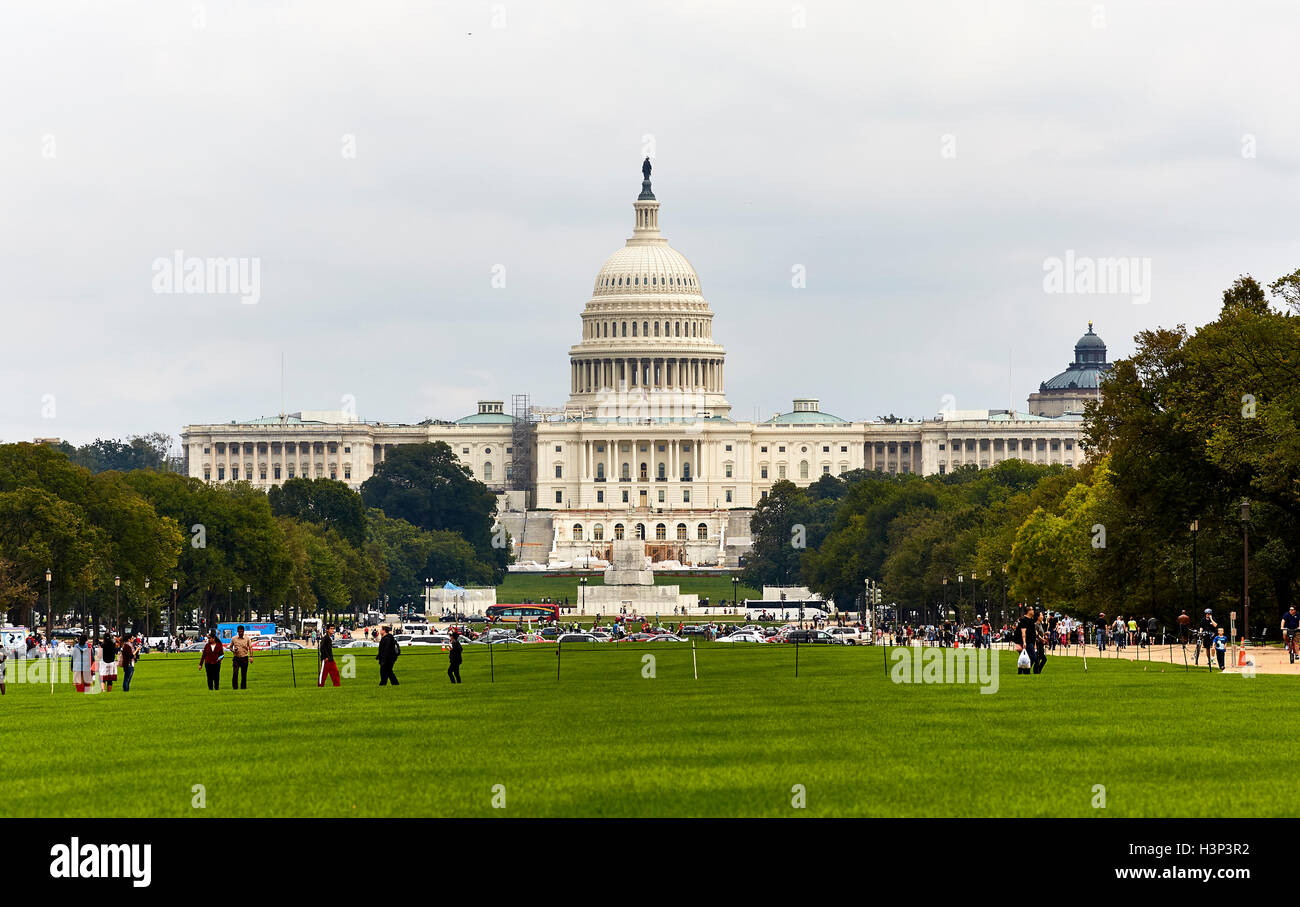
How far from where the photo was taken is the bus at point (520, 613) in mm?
137875

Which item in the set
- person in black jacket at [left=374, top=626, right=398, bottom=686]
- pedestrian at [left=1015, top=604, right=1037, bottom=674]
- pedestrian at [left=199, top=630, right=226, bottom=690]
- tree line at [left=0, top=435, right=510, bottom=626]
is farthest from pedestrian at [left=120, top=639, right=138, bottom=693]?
tree line at [left=0, top=435, right=510, bottom=626]

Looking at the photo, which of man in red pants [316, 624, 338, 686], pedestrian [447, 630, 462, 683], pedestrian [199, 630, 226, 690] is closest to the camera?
pedestrian [199, 630, 226, 690]

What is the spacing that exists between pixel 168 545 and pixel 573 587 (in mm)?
79491

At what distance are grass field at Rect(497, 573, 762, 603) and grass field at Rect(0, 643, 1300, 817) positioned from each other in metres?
125

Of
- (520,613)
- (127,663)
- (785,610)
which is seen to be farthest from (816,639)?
(785,610)

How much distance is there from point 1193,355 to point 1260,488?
5241 mm

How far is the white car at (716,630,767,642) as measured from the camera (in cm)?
9762

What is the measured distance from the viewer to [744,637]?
334 ft

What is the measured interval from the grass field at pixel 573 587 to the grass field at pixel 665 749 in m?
125

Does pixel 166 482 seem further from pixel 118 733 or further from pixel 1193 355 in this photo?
pixel 118 733

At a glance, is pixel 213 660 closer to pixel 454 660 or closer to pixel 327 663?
pixel 327 663

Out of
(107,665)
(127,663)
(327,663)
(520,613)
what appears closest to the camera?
(327,663)

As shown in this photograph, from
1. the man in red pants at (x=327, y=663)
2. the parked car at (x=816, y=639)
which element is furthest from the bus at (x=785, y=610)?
the man in red pants at (x=327, y=663)

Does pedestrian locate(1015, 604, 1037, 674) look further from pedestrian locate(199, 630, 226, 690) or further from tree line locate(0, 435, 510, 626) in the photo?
tree line locate(0, 435, 510, 626)
